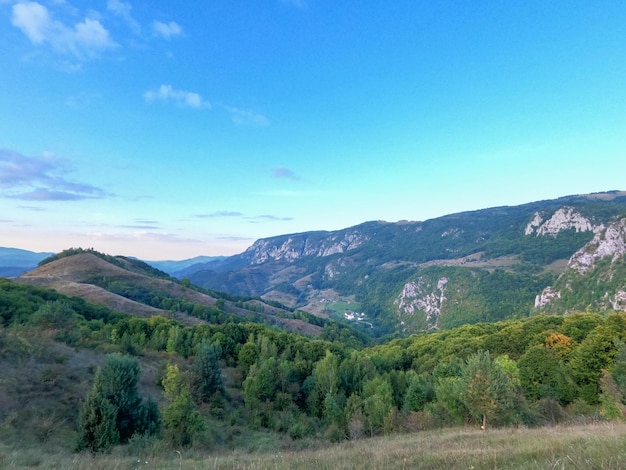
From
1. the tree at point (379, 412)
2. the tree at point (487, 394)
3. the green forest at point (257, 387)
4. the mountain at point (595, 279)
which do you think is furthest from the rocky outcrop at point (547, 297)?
the tree at point (487, 394)

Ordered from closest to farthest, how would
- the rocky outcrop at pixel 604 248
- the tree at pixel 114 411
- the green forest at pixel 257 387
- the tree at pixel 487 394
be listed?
the tree at pixel 114 411
the green forest at pixel 257 387
the tree at pixel 487 394
the rocky outcrop at pixel 604 248

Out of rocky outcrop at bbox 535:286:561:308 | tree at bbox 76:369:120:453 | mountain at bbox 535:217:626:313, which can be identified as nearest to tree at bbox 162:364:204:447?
tree at bbox 76:369:120:453

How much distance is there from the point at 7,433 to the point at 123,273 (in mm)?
168627

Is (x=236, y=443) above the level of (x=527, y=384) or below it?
above

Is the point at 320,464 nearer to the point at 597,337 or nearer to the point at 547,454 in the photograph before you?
the point at 547,454

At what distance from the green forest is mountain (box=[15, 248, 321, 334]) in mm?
49349

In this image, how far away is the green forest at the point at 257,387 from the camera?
827 inches

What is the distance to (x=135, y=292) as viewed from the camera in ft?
469

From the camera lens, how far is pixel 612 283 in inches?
5305

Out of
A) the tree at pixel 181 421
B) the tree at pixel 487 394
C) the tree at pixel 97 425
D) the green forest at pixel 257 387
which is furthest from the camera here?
the tree at pixel 487 394

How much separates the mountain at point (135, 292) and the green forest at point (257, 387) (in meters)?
49.3

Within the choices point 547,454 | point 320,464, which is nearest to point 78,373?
point 320,464

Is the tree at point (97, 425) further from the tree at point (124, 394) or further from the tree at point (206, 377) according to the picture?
the tree at point (206, 377)

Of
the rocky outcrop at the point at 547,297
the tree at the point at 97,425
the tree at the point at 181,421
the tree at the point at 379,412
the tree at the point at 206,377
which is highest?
the tree at the point at 97,425
